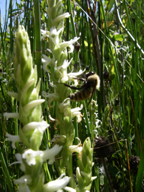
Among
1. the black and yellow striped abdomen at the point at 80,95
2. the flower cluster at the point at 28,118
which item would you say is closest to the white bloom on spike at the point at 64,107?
the black and yellow striped abdomen at the point at 80,95

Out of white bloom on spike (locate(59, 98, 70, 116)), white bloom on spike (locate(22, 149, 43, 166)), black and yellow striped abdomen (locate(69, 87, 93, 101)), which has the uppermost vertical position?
black and yellow striped abdomen (locate(69, 87, 93, 101))

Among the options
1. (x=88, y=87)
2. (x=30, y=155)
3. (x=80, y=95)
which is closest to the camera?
(x=30, y=155)

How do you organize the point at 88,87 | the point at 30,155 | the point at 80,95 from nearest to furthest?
the point at 30,155, the point at 80,95, the point at 88,87

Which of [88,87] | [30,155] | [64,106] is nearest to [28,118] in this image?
[30,155]

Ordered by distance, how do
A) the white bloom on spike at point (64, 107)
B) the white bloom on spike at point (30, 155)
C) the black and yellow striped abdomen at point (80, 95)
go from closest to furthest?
the white bloom on spike at point (30, 155)
the white bloom on spike at point (64, 107)
the black and yellow striped abdomen at point (80, 95)

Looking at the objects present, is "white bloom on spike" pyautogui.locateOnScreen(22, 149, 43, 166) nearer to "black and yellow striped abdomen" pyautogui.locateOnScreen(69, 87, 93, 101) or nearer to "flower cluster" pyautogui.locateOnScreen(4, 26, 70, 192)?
"flower cluster" pyautogui.locateOnScreen(4, 26, 70, 192)

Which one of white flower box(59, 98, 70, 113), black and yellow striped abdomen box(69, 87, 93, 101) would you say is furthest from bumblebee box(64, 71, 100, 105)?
white flower box(59, 98, 70, 113)

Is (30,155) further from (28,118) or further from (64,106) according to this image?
(64,106)

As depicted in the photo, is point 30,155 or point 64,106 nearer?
point 30,155

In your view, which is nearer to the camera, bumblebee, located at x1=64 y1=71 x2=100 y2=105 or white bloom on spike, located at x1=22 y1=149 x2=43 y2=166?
white bloom on spike, located at x1=22 y1=149 x2=43 y2=166

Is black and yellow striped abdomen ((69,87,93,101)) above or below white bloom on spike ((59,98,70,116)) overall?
above

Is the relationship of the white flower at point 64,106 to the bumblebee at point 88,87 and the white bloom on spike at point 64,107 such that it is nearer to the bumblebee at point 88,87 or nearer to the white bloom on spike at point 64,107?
the white bloom on spike at point 64,107

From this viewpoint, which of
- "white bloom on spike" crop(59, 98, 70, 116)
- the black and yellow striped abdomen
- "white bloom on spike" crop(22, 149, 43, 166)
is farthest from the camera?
the black and yellow striped abdomen

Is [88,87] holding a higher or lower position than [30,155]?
A: higher
